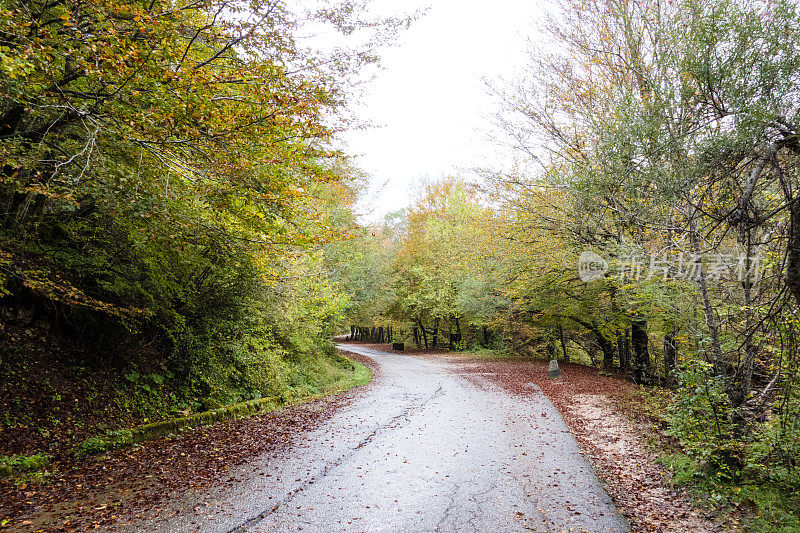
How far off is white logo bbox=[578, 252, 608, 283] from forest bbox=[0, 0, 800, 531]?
1.67 ft

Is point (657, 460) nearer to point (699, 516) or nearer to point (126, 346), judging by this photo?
point (699, 516)

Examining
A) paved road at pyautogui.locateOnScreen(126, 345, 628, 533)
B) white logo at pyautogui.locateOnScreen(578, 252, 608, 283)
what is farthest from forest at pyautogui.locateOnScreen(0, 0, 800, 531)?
paved road at pyautogui.locateOnScreen(126, 345, 628, 533)

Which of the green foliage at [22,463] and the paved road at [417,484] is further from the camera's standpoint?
the green foliage at [22,463]

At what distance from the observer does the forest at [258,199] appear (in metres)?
4.00

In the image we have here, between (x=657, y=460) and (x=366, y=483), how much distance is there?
4.26 meters

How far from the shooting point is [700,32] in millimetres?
4059

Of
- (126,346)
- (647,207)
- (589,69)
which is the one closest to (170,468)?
(126,346)

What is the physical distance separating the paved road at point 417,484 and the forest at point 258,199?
1.77 m

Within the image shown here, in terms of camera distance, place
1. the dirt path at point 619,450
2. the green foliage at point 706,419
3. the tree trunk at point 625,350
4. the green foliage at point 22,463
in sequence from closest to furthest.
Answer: the dirt path at point 619,450, the green foliage at point 22,463, the green foliage at point 706,419, the tree trunk at point 625,350

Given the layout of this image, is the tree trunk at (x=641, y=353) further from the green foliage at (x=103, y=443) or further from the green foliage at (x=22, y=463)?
the green foliage at (x=22, y=463)

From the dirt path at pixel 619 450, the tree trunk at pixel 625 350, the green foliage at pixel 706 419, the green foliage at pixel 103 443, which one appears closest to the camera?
the dirt path at pixel 619 450

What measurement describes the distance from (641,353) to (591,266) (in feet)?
13.4

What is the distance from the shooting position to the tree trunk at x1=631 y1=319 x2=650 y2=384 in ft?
45.2

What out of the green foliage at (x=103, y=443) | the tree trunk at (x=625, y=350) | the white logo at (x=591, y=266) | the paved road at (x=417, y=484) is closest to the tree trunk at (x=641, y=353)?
the white logo at (x=591, y=266)
